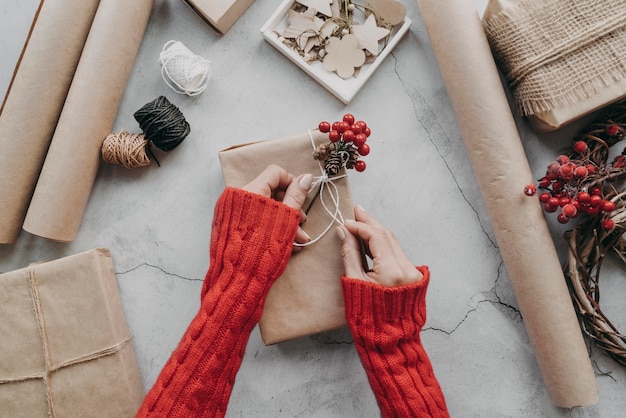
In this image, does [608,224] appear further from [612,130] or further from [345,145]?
[345,145]

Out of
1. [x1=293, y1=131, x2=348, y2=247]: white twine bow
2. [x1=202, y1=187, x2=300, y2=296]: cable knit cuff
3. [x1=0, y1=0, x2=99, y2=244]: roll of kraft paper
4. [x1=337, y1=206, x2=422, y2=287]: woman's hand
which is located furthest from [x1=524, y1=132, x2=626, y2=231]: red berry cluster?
[x1=0, y1=0, x2=99, y2=244]: roll of kraft paper

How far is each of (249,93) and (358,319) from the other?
65 cm

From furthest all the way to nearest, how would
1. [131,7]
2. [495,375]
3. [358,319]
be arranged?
[495,375] < [131,7] < [358,319]

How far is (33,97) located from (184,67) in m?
0.36

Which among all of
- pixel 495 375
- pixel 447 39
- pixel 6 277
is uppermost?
pixel 447 39

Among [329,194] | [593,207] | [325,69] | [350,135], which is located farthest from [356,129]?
[593,207]

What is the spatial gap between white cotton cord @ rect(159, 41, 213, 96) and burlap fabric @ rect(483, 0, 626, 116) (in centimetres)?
73

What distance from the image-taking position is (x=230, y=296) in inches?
41.4

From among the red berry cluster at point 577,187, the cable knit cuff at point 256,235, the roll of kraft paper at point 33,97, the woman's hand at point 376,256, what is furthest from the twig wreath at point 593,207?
the roll of kraft paper at point 33,97

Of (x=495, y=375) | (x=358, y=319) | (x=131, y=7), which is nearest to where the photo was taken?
(x=358, y=319)

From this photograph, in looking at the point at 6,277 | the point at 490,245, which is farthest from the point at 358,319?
the point at 6,277

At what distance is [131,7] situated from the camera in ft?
3.84

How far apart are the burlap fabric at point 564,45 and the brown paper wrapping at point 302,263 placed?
497mm

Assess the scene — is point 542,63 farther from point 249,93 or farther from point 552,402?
point 552,402
